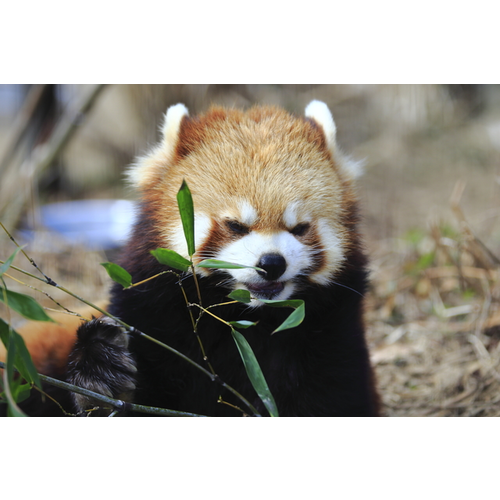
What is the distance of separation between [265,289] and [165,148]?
2.08 ft

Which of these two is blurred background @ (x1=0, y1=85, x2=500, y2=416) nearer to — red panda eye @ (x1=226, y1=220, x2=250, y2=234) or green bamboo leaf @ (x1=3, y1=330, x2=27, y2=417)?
red panda eye @ (x1=226, y1=220, x2=250, y2=234)

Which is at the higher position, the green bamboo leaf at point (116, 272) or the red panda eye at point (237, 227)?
the red panda eye at point (237, 227)

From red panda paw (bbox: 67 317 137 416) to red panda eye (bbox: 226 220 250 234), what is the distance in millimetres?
522

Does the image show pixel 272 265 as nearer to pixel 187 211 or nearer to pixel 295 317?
pixel 295 317

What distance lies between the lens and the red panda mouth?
63.6 inches

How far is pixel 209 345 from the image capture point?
1824 mm

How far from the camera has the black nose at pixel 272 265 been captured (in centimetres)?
152

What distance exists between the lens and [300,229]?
166 cm

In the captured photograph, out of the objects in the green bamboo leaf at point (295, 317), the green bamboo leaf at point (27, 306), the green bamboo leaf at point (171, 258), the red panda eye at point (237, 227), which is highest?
the red panda eye at point (237, 227)

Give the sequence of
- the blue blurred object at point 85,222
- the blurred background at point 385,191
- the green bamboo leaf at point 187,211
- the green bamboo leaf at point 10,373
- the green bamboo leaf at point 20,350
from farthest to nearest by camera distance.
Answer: the blue blurred object at point 85,222, the blurred background at point 385,191, the green bamboo leaf at point 187,211, the green bamboo leaf at point 20,350, the green bamboo leaf at point 10,373

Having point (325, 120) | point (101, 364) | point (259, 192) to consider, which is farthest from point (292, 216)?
point (101, 364)

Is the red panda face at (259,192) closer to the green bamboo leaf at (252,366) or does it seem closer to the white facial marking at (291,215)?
the white facial marking at (291,215)

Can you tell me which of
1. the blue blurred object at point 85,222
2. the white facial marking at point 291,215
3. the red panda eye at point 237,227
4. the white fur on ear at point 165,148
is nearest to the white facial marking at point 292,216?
the white facial marking at point 291,215
